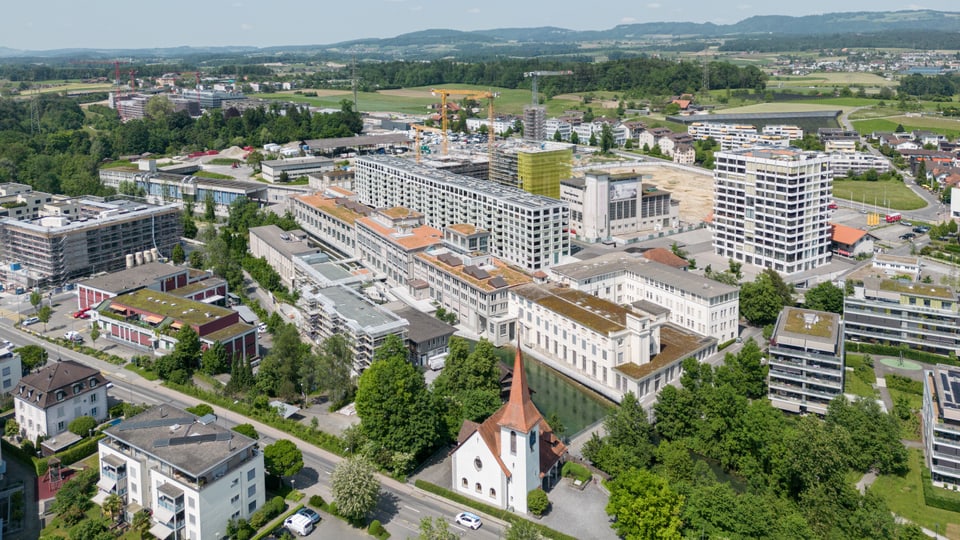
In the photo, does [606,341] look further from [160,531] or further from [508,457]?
[160,531]

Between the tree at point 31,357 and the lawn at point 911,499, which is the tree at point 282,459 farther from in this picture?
the lawn at point 911,499

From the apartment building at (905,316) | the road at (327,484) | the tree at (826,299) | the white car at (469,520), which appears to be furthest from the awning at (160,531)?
the tree at (826,299)

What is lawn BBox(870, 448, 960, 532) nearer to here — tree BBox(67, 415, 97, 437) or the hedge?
the hedge

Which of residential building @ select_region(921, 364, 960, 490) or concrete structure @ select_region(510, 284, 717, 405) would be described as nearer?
residential building @ select_region(921, 364, 960, 490)

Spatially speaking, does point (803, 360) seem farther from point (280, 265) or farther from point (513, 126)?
point (513, 126)

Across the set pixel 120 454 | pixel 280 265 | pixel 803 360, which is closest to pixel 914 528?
pixel 803 360

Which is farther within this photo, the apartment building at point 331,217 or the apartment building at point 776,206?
the apartment building at point 331,217

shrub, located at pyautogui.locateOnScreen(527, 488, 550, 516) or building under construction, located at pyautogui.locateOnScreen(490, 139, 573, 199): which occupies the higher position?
building under construction, located at pyautogui.locateOnScreen(490, 139, 573, 199)

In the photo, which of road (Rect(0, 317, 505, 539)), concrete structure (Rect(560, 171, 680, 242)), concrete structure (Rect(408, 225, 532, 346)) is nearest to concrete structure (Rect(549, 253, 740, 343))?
concrete structure (Rect(408, 225, 532, 346))

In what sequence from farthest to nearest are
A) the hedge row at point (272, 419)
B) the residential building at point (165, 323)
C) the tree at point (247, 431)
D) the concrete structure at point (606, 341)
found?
the residential building at point (165, 323) < the concrete structure at point (606, 341) < the hedge row at point (272, 419) < the tree at point (247, 431)
